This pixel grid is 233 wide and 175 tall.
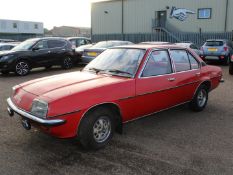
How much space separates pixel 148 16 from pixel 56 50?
19.7 metres

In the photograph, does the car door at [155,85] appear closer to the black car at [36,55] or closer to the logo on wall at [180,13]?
the black car at [36,55]

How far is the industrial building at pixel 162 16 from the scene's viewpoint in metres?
26.1

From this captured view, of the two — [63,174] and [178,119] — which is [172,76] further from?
[63,174]

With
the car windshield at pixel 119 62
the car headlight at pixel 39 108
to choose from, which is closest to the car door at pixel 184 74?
the car windshield at pixel 119 62

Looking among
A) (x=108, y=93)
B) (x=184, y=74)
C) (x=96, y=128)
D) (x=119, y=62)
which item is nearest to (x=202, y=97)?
(x=184, y=74)

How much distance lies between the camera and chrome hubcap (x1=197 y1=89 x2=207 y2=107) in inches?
246

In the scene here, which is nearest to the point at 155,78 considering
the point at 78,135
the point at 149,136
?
the point at 149,136

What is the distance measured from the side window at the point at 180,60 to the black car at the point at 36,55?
8149 millimetres

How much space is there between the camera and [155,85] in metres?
4.85

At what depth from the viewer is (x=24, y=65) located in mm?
11906

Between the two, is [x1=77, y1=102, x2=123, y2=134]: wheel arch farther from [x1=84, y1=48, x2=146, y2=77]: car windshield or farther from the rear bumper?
the rear bumper

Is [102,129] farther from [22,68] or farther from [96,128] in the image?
[22,68]

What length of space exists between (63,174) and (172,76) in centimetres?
283

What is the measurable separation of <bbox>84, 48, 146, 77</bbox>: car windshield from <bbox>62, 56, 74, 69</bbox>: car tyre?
8.62m
